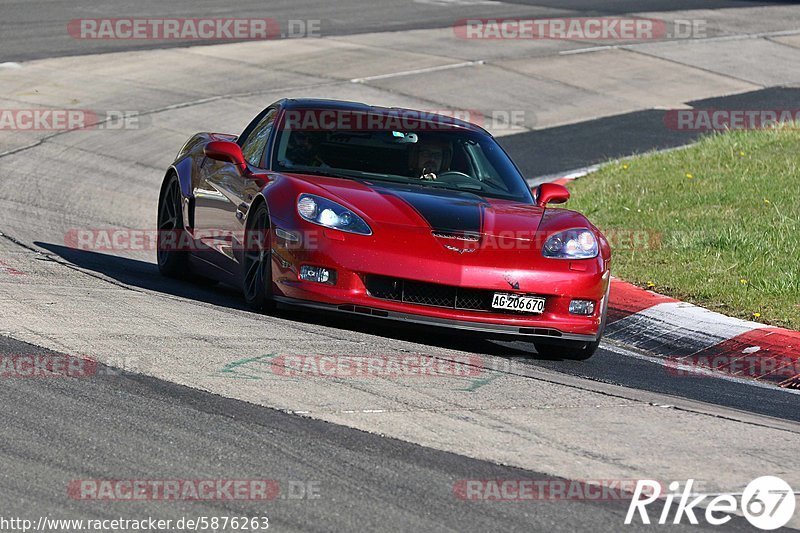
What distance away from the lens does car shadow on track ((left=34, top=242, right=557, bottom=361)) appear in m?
8.00

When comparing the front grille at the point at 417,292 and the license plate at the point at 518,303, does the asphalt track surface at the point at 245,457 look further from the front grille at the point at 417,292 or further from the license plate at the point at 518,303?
the front grille at the point at 417,292

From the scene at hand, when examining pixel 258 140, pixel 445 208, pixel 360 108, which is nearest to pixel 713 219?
pixel 360 108

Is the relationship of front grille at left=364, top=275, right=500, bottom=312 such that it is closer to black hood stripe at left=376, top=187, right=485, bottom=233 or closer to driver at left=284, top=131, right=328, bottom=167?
black hood stripe at left=376, top=187, right=485, bottom=233

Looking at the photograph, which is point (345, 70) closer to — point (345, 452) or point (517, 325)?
point (517, 325)

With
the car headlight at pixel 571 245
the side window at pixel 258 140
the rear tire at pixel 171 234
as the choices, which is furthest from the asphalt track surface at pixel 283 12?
the car headlight at pixel 571 245

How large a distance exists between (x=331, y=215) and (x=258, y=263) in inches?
25.0

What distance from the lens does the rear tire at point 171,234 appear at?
982 centimetres

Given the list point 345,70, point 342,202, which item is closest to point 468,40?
point 345,70

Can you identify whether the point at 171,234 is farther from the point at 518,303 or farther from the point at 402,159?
the point at 518,303

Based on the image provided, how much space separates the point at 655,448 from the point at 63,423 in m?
2.30

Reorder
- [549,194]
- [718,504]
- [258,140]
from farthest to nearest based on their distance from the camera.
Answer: [258,140] → [549,194] → [718,504]

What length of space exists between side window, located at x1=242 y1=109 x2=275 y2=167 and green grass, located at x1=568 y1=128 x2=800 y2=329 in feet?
9.34

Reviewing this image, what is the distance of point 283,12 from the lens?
1058 inches

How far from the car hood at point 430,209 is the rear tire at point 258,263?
37 centimetres
